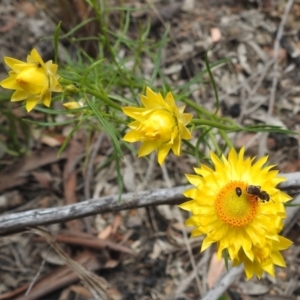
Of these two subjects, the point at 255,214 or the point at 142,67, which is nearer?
the point at 255,214

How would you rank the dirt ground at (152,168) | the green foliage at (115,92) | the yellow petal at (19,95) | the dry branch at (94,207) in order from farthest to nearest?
the dirt ground at (152,168), the dry branch at (94,207), the green foliage at (115,92), the yellow petal at (19,95)

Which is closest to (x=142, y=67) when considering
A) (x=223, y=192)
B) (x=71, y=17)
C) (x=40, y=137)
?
(x=71, y=17)

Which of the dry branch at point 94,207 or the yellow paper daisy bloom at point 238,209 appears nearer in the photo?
the yellow paper daisy bloom at point 238,209

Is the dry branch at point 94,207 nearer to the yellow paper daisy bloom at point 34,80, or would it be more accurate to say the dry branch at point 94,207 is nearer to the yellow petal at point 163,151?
the yellow petal at point 163,151

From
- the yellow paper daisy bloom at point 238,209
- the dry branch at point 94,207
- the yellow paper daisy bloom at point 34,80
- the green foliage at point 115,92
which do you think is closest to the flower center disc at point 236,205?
the yellow paper daisy bloom at point 238,209

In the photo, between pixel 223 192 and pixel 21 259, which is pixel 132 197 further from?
pixel 21 259

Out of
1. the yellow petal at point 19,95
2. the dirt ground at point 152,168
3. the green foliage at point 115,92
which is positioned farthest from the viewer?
the dirt ground at point 152,168
